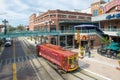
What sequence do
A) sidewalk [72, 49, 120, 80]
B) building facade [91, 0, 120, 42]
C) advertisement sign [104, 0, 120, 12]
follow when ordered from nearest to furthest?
1. sidewalk [72, 49, 120, 80]
2. building facade [91, 0, 120, 42]
3. advertisement sign [104, 0, 120, 12]

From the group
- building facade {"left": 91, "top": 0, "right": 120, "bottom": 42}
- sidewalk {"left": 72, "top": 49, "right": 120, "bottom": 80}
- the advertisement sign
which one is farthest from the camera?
the advertisement sign

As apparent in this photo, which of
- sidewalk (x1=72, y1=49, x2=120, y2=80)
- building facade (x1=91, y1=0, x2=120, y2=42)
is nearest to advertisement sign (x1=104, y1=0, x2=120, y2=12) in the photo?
building facade (x1=91, y1=0, x2=120, y2=42)

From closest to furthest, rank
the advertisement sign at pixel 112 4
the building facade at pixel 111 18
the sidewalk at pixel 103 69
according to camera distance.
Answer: the sidewalk at pixel 103 69
the building facade at pixel 111 18
the advertisement sign at pixel 112 4

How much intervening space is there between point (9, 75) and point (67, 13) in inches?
1397

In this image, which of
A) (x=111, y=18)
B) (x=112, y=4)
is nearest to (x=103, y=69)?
(x=111, y=18)

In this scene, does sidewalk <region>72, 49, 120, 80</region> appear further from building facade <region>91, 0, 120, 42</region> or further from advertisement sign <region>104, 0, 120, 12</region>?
advertisement sign <region>104, 0, 120, 12</region>

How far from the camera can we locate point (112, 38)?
43188mm

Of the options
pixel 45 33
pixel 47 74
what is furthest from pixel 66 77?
pixel 45 33

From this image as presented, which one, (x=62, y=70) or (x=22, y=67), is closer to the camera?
(x=62, y=70)

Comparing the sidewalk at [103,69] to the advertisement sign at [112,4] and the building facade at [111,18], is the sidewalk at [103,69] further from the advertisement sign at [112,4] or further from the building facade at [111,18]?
the advertisement sign at [112,4]

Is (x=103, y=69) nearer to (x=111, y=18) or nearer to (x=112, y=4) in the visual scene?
(x=111, y=18)

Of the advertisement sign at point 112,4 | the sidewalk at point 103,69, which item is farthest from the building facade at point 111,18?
the sidewalk at point 103,69

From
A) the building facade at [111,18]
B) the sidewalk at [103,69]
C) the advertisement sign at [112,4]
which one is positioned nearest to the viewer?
the sidewalk at [103,69]

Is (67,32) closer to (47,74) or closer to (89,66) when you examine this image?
(89,66)
